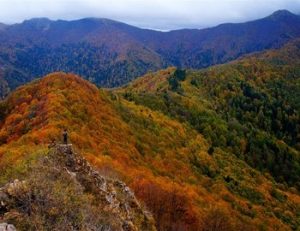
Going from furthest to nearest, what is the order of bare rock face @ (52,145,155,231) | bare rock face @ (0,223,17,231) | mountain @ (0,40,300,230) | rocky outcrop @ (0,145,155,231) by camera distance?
mountain @ (0,40,300,230) < bare rock face @ (52,145,155,231) < rocky outcrop @ (0,145,155,231) < bare rock face @ (0,223,17,231)

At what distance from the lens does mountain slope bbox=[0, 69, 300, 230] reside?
102 metres

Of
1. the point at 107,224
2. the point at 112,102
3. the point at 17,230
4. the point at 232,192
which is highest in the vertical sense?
the point at 17,230

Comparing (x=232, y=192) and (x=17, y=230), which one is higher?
(x=17, y=230)

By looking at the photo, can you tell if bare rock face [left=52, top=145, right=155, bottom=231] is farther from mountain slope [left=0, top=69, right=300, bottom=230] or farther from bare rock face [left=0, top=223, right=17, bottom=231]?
mountain slope [left=0, top=69, right=300, bottom=230]

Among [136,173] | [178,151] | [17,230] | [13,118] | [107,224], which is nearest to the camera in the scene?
[17,230]

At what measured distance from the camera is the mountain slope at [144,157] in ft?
335

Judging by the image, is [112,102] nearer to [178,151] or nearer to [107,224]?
[178,151]

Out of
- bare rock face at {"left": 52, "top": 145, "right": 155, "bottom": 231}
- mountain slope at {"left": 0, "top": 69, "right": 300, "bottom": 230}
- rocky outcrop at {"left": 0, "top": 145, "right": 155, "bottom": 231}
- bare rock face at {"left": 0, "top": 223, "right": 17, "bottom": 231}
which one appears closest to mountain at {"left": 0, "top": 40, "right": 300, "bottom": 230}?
mountain slope at {"left": 0, "top": 69, "right": 300, "bottom": 230}

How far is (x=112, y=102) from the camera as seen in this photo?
19188 cm

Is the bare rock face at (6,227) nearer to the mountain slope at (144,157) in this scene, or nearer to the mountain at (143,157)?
the mountain at (143,157)

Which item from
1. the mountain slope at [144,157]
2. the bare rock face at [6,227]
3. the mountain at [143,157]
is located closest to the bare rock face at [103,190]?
the mountain at [143,157]

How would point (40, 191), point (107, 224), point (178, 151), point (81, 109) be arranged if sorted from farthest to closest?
1. point (178, 151)
2. point (81, 109)
3. point (107, 224)
4. point (40, 191)

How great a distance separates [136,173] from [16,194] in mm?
73222

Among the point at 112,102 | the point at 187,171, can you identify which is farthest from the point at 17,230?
the point at 112,102
